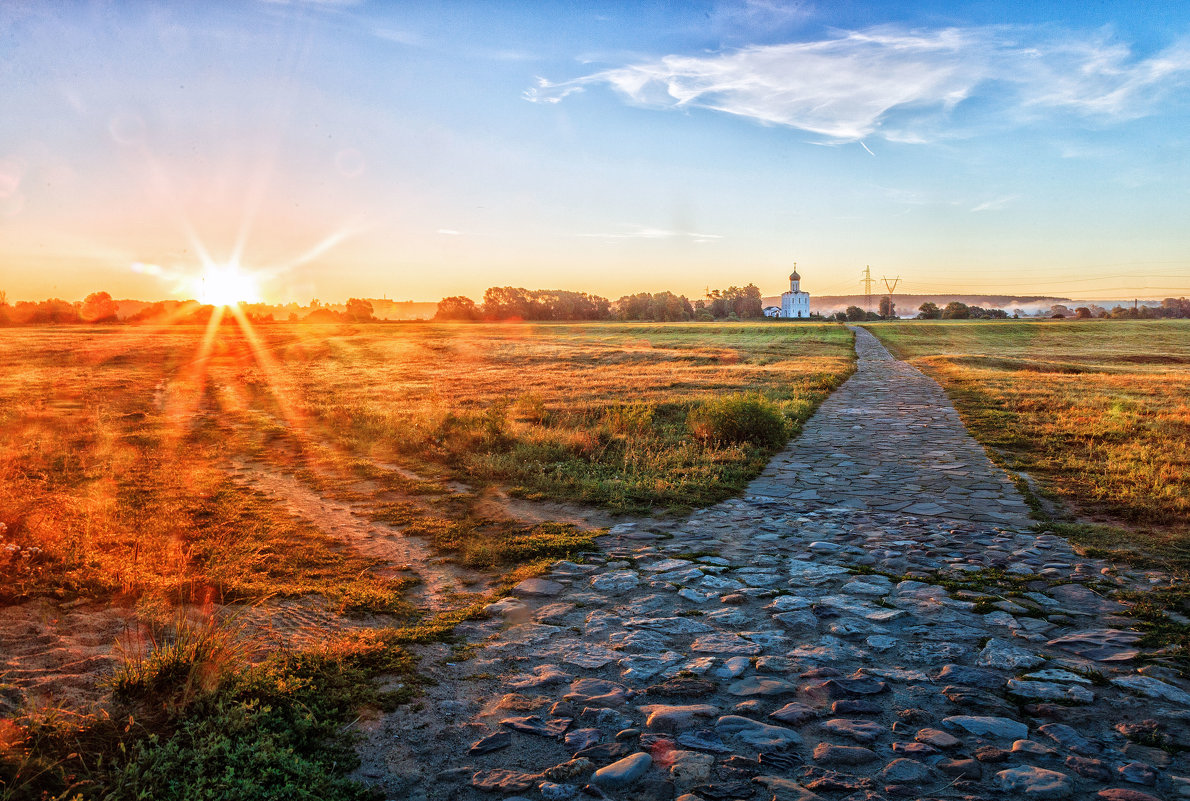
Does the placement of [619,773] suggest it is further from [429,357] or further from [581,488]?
[429,357]

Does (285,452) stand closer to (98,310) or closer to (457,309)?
(98,310)

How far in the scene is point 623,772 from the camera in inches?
118

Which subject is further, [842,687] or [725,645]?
[725,645]

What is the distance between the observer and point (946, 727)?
3314 mm

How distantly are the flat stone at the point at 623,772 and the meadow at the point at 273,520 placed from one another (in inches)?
44.6

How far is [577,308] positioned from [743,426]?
101276 millimetres

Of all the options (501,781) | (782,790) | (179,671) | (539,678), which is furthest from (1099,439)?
(179,671)

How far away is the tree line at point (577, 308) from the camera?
97812mm

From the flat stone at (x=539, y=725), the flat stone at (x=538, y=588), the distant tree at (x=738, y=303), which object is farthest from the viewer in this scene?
the distant tree at (x=738, y=303)

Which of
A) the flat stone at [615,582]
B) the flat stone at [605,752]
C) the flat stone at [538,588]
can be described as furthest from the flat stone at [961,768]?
the flat stone at [538,588]

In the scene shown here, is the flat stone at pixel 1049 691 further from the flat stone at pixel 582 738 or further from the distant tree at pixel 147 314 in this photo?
the distant tree at pixel 147 314

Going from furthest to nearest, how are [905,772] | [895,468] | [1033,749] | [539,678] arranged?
[895,468] < [539,678] < [1033,749] < [905,772]

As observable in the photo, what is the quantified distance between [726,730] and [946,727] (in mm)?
1109

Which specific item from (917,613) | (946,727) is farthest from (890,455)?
(946,727)
